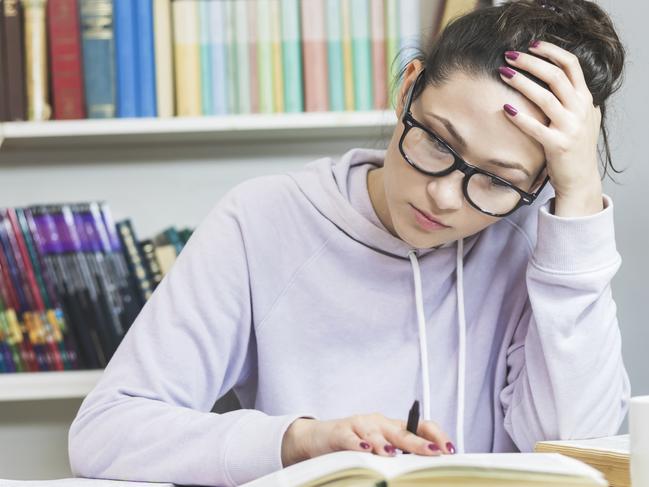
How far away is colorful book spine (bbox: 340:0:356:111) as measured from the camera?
1.64 meters

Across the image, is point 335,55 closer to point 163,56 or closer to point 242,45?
point 242,45

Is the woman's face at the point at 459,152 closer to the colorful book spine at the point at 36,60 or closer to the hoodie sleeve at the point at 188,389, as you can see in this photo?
the hoodie sleeve at the point at 188,389

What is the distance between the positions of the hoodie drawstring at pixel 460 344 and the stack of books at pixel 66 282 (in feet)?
2.23

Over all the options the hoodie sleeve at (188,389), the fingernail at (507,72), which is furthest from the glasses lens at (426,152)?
the hoodie sleeve at (188,389)

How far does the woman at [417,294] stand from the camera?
92 cm

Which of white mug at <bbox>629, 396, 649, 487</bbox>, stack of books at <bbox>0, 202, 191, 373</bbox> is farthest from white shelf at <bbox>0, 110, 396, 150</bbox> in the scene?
white mug at <bbox>629, 396, 649, 487</bbox>

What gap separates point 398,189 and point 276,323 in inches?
9.8

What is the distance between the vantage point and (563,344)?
100cm

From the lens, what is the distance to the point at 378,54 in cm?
164

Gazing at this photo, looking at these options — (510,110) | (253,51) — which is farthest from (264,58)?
(510,110)

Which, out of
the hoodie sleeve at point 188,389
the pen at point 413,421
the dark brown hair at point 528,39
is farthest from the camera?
the dark brown hair at point 528,39

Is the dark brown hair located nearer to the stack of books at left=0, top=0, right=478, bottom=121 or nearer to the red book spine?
the stack of books at left=0, top=0, right=478, bottom=121

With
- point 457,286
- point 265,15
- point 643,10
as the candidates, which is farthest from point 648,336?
point 265,15

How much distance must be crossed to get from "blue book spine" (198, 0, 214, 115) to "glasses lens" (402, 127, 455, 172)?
0.74 metres
